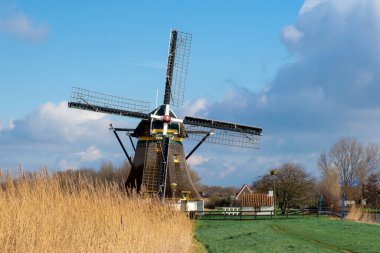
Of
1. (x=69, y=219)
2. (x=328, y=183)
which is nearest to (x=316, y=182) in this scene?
(x=328, y=183)

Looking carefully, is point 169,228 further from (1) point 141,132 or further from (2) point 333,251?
(1) point 141,132

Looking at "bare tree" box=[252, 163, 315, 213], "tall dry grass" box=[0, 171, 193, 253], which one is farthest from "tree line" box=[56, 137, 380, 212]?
"tall dry grass" box=[0, 171, 193, 253]

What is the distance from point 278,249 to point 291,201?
123 ft

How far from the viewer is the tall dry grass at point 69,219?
29.6ft

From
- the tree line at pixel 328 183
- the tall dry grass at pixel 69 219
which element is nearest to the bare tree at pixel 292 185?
the tree line at pixel 328 183

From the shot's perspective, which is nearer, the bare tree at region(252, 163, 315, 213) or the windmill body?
the windmill body

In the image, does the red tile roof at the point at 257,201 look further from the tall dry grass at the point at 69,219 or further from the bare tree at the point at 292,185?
the tall dry grass at the point at 69,219

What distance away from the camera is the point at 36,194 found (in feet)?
32.3

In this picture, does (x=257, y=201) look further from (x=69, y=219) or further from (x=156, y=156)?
(x=69, y=219)

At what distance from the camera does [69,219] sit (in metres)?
10.1

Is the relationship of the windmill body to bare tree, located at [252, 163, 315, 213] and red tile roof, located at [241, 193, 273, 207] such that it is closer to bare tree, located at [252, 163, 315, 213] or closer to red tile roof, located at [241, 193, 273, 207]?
red tile roof, located at [241, 193, 273, 207]

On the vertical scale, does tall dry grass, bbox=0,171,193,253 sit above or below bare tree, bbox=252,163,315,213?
below

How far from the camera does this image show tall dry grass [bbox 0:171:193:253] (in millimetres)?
9031

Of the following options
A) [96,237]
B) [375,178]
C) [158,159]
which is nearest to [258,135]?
[158,159]
